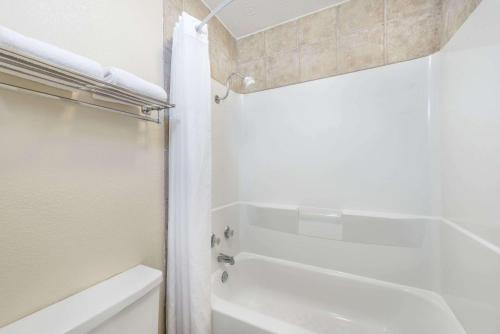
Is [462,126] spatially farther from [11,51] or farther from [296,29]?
[11,51]

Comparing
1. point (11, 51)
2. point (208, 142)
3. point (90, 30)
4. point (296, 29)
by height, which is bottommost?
point (208, 142)

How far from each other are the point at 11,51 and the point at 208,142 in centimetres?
74

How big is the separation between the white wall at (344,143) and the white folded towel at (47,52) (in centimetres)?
126

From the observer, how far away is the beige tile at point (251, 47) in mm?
1736

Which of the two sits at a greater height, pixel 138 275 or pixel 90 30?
pixel 90 30

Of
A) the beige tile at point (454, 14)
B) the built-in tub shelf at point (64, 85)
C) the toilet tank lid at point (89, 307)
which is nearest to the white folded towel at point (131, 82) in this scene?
the built-in tub shelf at point (64, 85)

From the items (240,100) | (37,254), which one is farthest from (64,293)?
(240,100)

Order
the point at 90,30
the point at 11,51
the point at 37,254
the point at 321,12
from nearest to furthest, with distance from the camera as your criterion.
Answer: the point at 11,51
the point at 37,254
the point at 90,30
the point at 321,12

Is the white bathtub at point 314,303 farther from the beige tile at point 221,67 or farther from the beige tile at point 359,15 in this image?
the beige tile at point 359,15

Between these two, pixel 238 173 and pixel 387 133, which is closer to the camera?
pixel 387 133

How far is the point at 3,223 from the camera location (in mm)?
573

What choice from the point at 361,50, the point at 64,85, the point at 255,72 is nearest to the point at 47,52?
the point at 64,85

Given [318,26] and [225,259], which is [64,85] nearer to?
[225,259]

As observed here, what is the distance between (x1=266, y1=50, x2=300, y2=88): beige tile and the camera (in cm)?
162
